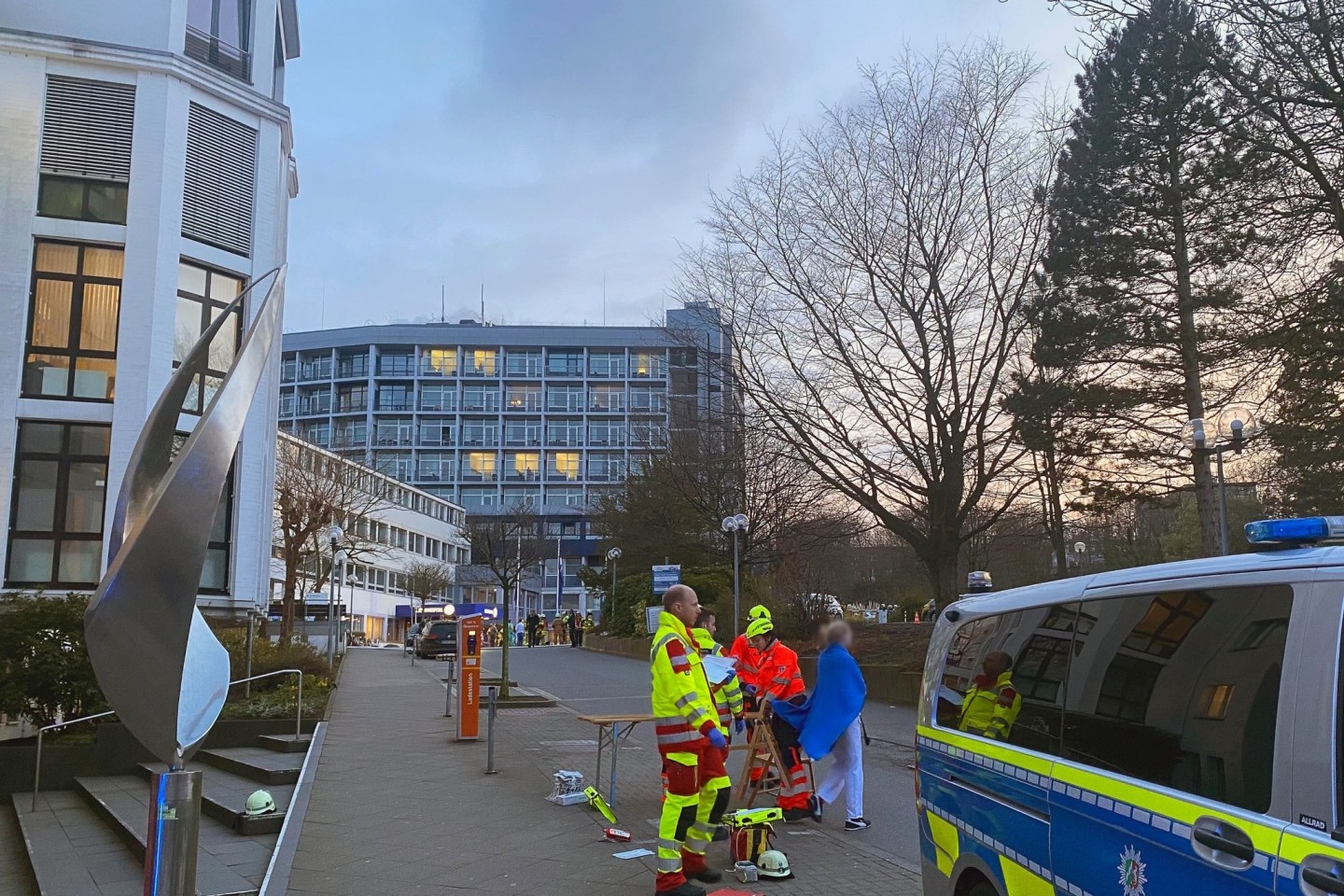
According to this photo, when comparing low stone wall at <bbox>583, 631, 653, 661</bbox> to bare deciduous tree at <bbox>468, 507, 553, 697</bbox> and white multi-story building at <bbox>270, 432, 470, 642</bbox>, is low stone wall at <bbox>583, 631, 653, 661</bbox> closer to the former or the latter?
bare deciduous tree at <bbox>468, 507, 553, 697</bbox>

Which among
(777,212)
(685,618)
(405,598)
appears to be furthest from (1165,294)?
(405,598)

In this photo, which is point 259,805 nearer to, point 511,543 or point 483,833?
point 483,833

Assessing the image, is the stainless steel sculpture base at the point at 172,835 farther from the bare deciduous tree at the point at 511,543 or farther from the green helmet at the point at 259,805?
the bare deciduous tree at the point at 511,543

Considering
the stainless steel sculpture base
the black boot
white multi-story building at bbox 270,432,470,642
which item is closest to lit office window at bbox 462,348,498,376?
white multi-story building at bbox 270,432,470,642

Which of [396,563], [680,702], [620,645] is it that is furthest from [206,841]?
[396,563]

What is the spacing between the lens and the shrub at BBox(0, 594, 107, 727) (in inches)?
538

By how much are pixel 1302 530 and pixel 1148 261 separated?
20.2 metres

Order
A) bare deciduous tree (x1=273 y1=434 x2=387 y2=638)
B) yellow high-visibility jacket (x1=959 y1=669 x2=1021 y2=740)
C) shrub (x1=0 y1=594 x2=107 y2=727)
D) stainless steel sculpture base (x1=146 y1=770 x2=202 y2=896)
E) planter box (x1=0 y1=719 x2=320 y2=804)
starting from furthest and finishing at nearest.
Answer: bare deciduous tree (x1=273 y1=434 x2=387 y2=638)
shrub (x1=0 y1=594 x2=107 y2=727)
planter box (x1=0 y1=719 x2=320 y2=804)
yellow high-visibility jacket (x1=959 y1=669 x2=1021 y2=740)
stainless steel sculpture base (x1=146 y1=770 x2=202 y2=896)

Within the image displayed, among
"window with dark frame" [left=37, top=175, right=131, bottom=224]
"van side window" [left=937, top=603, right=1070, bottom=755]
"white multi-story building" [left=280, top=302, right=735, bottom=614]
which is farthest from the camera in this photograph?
"white multi-story building" [left=280, top=302, right=735, bottom=614]

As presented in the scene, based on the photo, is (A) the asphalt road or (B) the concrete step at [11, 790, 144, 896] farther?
(A) the asphalt road

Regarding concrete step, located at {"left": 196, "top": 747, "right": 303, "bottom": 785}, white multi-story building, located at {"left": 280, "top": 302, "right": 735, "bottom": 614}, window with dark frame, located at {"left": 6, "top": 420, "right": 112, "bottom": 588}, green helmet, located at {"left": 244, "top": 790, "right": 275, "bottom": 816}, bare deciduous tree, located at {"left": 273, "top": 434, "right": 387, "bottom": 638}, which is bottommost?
concrete step, located at {"left": 196, "top": 747, "right": 303, "bottom": 785}

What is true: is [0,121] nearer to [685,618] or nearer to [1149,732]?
[685,618]

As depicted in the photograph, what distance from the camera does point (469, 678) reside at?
14.9 metres

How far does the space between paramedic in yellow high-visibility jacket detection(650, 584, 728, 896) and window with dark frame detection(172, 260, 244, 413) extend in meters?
16.9
